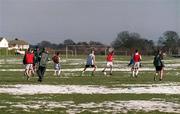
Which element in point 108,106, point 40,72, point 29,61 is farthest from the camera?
point 29,61

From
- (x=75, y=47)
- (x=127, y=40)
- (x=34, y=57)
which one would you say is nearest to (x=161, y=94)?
(x=34, y=57)

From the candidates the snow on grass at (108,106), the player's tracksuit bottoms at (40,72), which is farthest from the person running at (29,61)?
the snow on grass at (108,106)

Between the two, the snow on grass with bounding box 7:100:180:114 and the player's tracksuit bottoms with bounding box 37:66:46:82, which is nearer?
the snow on grass with bounding box 7:100:180:114

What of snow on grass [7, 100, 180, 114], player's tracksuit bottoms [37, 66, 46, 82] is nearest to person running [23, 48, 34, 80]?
player's tracksuit bottoms [37, 66, 46, 82]

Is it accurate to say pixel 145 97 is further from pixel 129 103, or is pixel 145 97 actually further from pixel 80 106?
pixel 80 106

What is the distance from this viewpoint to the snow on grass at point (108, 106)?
15709 mm

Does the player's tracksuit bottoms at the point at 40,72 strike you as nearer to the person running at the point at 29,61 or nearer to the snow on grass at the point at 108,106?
the person running at the point at 29,61

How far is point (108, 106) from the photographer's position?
16.6 metres

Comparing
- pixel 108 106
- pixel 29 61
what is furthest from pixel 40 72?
pixel 108 106

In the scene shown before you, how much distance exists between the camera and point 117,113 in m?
14.9

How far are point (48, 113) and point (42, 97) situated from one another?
4.72 m

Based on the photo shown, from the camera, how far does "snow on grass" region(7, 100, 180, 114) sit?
51.5ft

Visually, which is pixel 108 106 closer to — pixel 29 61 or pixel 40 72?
pixel 40 72

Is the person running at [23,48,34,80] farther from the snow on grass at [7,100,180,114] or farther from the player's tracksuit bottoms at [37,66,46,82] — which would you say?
the snow on grass at [7,100,180,114]
